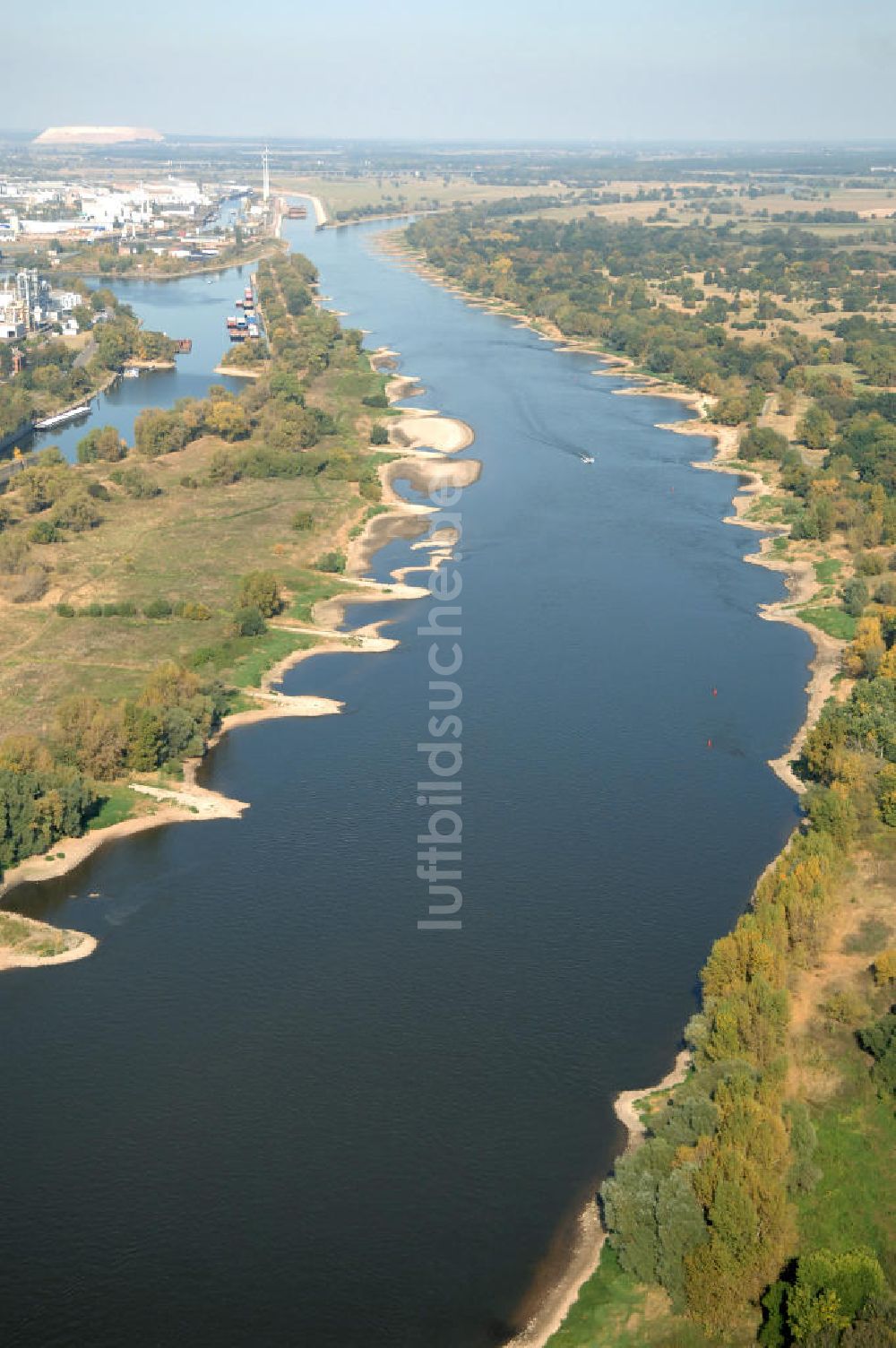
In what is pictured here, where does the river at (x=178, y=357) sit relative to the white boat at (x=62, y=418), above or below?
above

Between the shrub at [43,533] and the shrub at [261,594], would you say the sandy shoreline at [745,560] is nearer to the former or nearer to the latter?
the shrub at [261,594]

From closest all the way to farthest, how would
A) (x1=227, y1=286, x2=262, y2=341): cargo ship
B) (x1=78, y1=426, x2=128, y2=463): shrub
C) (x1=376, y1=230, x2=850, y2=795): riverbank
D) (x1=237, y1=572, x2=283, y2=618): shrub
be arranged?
1. (x1=376, y1=230, x2=850, y2=795): riverbank
2. (x1=237, y1=572, x2=283, y2=618): shrub
3. (x1=78, y1=426, x2=128, y2=463): shrub
4. (x1=227, y1=286, x2=262, y2=341): cargo ship

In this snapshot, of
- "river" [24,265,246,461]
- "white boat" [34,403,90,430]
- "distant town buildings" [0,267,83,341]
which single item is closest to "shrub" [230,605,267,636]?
"river" [24,265,246,461]

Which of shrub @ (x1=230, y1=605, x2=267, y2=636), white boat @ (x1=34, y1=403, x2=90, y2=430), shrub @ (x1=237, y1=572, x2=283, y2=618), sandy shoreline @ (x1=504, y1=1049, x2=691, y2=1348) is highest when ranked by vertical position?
white boat @ (x1=34, y1=403, x2=90, y2=430)

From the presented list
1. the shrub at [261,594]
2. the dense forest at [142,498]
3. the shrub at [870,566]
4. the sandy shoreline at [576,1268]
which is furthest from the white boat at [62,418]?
the sandy shoreline at [576,1268]

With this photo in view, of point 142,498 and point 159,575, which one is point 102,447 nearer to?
point 142,498

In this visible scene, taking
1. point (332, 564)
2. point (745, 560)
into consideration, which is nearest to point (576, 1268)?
point (332, 564)

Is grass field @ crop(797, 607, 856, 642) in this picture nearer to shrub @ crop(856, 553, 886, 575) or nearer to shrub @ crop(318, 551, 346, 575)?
shrub @ crop(856, 553, 886, 575)
